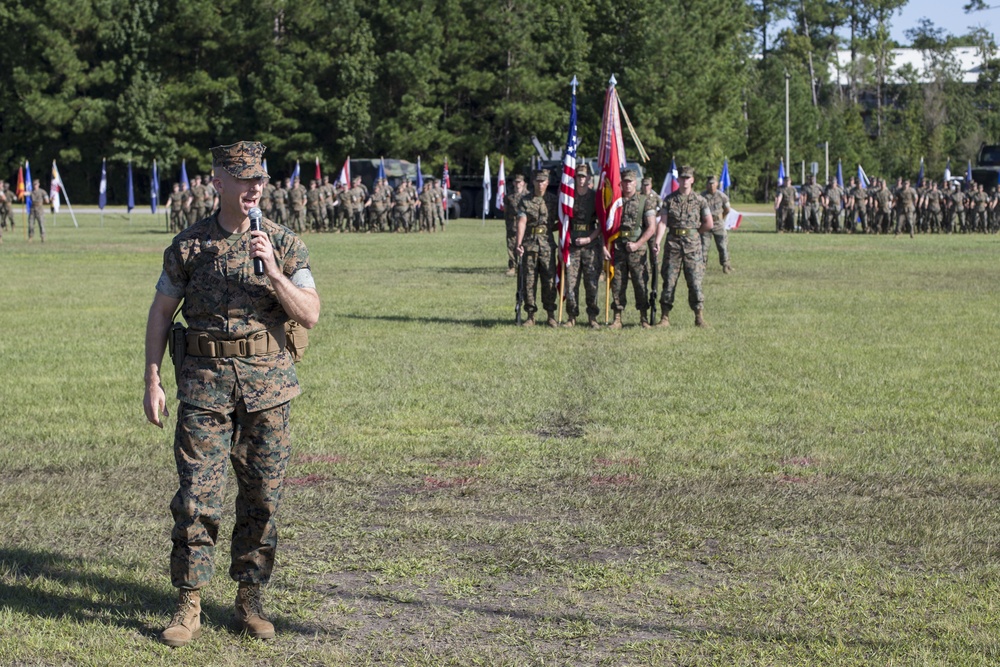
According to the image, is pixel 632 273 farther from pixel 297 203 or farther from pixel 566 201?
pixel 297 203

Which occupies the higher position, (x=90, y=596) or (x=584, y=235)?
(x=584, y=235)

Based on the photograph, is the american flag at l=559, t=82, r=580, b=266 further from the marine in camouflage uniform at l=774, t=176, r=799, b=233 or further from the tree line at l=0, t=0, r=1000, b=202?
the tree line at l=0, t=0, r=1000, b=202

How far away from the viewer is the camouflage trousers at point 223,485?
5504mm

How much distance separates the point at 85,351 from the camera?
15.0 m

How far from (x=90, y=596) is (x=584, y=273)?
11.4 meters

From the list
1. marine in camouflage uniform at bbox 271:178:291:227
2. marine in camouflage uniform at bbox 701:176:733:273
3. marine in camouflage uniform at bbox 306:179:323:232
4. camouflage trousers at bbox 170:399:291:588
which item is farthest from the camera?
marine in camouflage uniform at bbox 306:179:323:232

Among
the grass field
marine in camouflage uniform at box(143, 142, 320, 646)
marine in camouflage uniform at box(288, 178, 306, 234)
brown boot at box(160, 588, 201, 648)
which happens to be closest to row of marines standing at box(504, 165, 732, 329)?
the grass field

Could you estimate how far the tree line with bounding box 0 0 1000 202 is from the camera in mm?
70562

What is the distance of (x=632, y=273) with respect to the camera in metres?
17.4

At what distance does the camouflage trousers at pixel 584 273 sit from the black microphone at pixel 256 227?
11807 mm

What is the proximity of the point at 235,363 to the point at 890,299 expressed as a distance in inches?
686

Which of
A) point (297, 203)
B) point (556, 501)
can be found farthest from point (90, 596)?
point (297, 203)

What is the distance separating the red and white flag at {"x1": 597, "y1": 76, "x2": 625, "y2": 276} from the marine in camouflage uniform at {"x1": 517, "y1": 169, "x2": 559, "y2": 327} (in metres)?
0.63

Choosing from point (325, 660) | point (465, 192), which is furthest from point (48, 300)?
point (465, 192)
